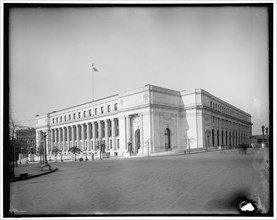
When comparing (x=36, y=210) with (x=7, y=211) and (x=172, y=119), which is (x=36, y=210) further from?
(x=172, y=119)

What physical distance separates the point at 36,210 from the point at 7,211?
727mm

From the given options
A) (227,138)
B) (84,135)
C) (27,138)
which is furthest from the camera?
(227,138)

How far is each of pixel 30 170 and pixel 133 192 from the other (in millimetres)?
3559

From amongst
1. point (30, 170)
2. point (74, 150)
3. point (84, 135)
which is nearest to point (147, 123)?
point (84, 135)

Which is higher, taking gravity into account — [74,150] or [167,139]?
[167,139]

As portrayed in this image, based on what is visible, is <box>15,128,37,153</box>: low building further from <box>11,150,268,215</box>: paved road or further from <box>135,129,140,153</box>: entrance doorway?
<box>135,129,140,153</box>: entrance doorway

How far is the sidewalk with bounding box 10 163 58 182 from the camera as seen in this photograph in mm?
5625

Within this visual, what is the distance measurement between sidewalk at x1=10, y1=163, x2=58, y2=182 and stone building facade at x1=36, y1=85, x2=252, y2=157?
69 centimetres

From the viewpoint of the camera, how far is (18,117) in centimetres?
510

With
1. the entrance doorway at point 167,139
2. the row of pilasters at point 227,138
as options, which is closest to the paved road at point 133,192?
the row of pilasters at point 227,138

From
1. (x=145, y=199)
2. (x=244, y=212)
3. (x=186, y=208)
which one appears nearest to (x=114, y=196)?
(x=145, y=199)

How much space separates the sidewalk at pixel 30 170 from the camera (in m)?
5.62

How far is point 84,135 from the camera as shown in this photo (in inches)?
283

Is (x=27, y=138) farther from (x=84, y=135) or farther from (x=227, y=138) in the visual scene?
(x=227, y=138)
